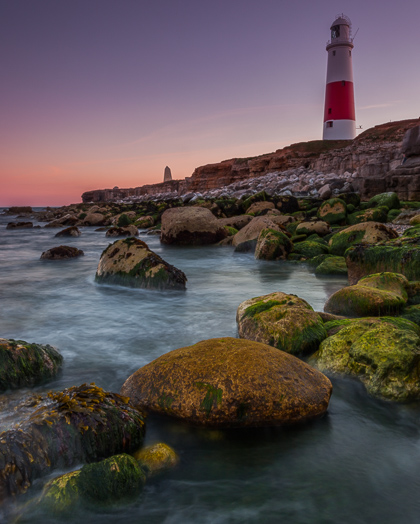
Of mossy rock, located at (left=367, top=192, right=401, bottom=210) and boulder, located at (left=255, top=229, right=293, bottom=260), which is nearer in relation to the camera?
boulder, located at (left=255, top=229, right=293, bottom=260)

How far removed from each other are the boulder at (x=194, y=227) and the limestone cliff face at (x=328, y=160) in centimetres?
798

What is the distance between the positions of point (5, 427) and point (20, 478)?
1.98 ft

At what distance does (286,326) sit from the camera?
152 inches

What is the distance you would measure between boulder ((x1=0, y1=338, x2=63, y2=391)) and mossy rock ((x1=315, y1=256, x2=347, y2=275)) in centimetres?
586

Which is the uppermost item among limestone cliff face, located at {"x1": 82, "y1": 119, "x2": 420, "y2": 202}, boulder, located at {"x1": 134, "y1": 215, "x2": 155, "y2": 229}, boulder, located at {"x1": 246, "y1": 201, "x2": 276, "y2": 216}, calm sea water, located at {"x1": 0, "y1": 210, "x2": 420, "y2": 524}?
limestone cliff face, located at {"x1": 82, "y1": 119, "x2": 420, "y2": 202}

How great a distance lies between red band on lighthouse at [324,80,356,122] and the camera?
41500 mm

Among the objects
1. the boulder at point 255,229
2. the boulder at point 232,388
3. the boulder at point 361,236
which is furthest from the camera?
the boulder at point 255,229

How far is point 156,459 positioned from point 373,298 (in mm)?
3120

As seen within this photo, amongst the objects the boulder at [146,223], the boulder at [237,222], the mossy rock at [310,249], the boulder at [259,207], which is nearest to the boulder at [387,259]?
the mossy rock at [310,249]

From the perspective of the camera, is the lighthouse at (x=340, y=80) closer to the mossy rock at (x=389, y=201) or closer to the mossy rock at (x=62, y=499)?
the mossy rock at (x=389, y=201)

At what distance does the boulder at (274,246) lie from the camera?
9.95 meters

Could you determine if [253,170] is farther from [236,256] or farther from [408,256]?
[408,256]

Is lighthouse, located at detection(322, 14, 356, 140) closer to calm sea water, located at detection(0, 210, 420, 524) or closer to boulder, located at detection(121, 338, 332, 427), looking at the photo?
calm sea water, located at detection(0, 210, 420, 524)

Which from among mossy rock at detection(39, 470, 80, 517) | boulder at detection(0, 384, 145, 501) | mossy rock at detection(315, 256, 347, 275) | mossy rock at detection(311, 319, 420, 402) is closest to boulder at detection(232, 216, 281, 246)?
mossy rock at detection(315, 256, 347, 275)
